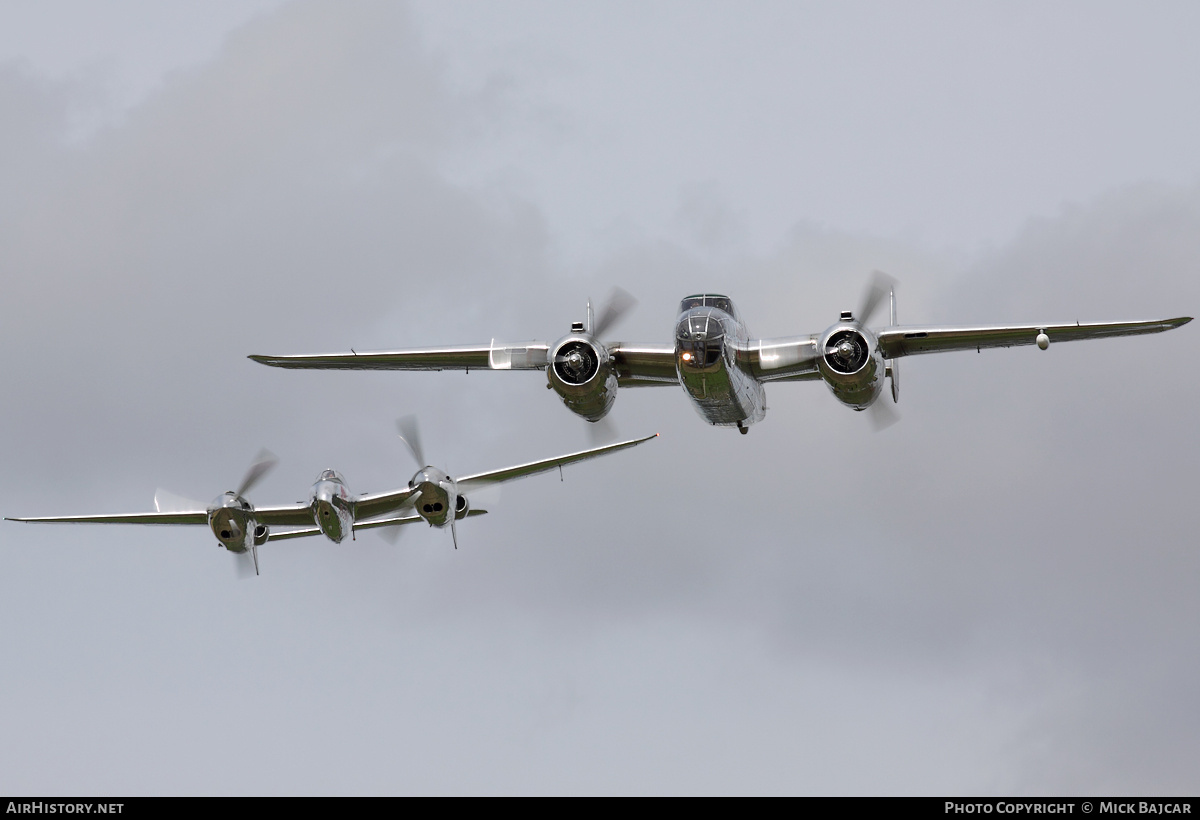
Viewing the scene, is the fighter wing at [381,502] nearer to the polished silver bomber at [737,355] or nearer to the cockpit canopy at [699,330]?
the polished silver bomber at [737,355]

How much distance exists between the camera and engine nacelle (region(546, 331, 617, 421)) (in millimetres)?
48125

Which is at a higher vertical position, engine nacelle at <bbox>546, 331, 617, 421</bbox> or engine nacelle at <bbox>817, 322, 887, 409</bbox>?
engine nacelle at <bbox>546, 331, 617, 421</bbox>

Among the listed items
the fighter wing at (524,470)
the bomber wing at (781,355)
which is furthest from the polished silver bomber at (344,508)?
the bomber wing at (781,355)

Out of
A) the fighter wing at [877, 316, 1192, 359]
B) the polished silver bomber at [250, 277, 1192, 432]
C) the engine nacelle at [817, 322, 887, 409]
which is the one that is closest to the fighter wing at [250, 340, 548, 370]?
the polished silver bomber at [250, 277, 1192, 432]

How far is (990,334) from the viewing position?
48.6 meters

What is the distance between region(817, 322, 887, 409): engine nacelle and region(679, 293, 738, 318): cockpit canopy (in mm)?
3161

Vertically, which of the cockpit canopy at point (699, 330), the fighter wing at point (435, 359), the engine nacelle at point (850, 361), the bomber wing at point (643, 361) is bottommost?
the engine nacelle at point (850, 361)

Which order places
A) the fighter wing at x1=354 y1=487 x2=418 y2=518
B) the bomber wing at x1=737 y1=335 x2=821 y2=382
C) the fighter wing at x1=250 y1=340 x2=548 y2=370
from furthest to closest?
1. the fighter wing at x1=354 y1=487 x2=418 y2=518
2. the fighter wing at x1=250 y1=340 x2=548 y2=370
3. the bomber wing at x1=737 y1=335 x2=821 y2=382

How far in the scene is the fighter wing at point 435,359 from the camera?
51125 millimetres

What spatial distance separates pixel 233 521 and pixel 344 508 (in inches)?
180

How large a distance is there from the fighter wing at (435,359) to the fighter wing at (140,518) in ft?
27.5

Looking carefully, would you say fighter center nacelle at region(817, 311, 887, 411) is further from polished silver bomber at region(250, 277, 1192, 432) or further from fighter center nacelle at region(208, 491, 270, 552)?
fighter center nacelle at region(208, 491, 270, 552)
